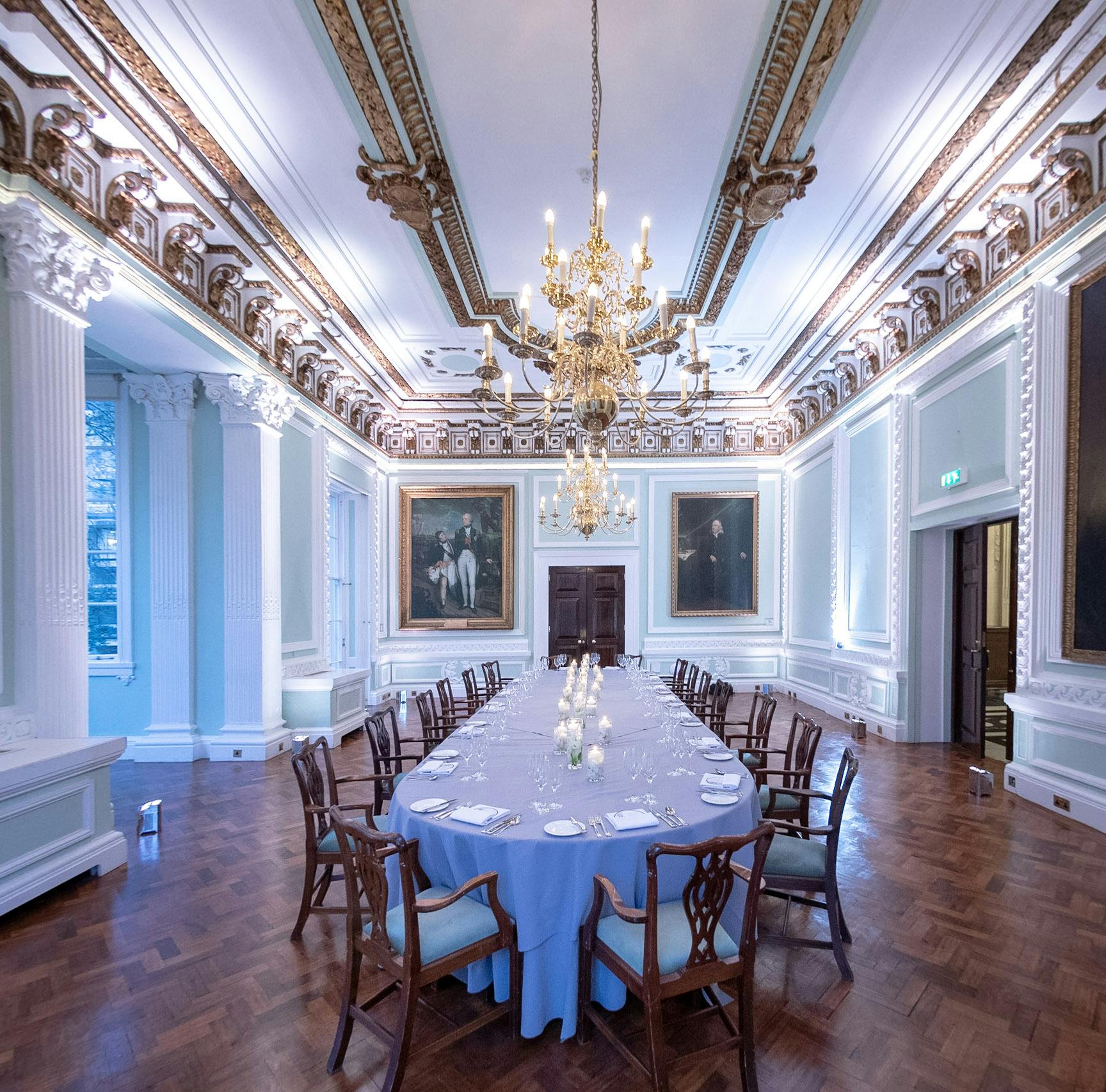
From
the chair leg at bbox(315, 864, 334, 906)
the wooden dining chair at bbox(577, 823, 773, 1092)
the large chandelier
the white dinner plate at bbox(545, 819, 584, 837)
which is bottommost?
the chair leg at bbox(315, 864, 334, 906)

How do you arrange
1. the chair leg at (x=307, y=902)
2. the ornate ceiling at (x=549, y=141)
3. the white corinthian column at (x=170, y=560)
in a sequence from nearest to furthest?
1. the chair leg at (x=307, y=902)
2. the ornate ceiling at (x=549, y=141)
3. the white corinthian column at (x=170, y=560)

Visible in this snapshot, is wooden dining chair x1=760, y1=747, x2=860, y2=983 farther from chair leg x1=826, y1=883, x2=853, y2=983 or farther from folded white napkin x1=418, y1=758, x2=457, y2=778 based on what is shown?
folded white napkin x1=418, y1=758, x2=457, y2=778

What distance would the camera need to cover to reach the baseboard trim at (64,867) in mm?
3354

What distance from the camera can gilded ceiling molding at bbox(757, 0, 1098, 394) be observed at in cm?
351

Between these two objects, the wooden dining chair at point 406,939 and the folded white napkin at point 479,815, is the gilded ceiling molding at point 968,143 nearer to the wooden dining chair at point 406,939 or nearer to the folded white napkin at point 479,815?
the folded white napkin at point 479,815

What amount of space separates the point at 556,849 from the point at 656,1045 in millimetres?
665

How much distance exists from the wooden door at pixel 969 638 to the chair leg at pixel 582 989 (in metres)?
6.04

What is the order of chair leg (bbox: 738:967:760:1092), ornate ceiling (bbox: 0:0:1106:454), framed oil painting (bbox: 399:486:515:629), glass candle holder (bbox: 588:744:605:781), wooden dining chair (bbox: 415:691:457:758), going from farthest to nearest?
framed oil painting (bbox: 399:486:515:629) → wooden dining chair (bbox: 415:691:457:758) → ornate ceiling (bbox: 0:0:1106:454) → glass candle holder (bbox: 588:744:605:781) → chair leg (bbox: 738:967:760:1092)

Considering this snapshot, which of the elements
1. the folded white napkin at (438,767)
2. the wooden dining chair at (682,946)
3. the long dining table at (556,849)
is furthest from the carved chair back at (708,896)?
the folded white napkin at (438,767)

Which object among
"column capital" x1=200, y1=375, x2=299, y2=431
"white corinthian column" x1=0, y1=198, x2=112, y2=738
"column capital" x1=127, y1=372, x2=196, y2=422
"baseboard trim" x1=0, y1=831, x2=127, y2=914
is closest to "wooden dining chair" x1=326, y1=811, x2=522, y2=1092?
"baseboard trim" x1=0, y1=831, x2=127, y2=914

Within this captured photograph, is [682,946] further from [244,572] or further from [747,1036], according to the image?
[244,572]

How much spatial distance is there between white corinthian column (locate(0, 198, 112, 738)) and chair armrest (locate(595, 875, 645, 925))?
368 cm

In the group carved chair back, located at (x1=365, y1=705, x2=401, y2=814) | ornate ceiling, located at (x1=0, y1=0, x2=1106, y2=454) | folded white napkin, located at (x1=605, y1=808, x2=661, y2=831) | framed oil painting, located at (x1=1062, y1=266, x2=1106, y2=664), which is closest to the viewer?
folded white napkin, located at (x1=605, y1=808, x2=661, y2=831)

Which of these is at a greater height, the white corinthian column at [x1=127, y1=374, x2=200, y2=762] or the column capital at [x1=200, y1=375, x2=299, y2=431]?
the column capital at [x1=200, y1=375, x2=299, y2=431]
